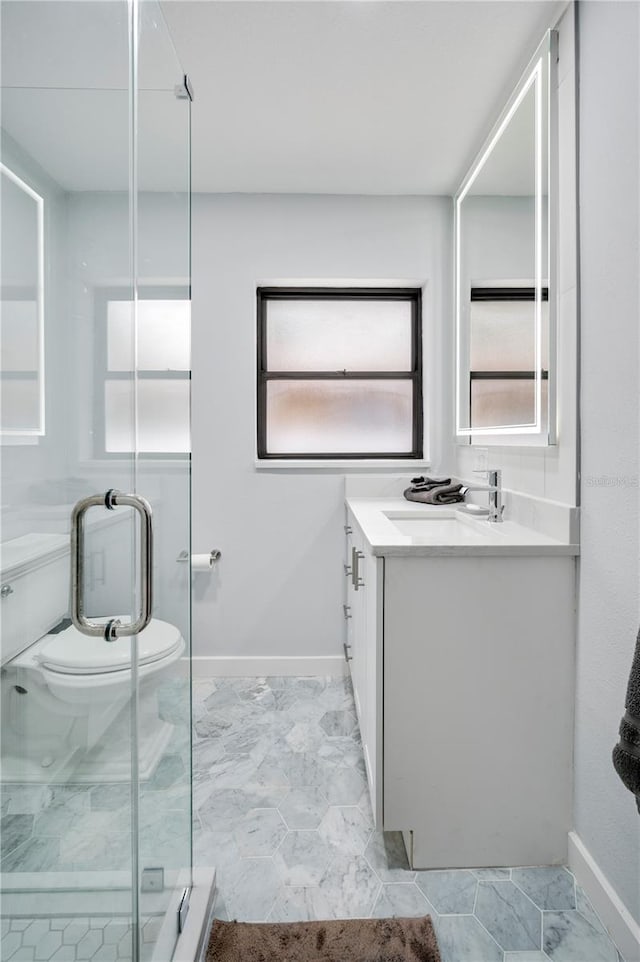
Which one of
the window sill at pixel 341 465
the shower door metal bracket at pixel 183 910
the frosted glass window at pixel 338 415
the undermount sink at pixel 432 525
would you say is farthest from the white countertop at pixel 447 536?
the shower door metal bracket at pixel 183 910

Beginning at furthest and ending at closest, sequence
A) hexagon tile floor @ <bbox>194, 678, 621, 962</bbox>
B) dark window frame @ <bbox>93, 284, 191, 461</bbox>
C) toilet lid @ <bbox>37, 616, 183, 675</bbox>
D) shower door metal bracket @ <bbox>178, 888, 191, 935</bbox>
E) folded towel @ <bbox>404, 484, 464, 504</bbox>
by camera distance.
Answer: folded towel @ <bbox>404, 484, 464, 504</bbox>, hexagon tile floor @ <bbox>194, 678, 621, 962</bbox>, shower door metal bracket @ <bbox>178, 888, 191, 935</bbox>, dark window frame @ <bbox>93, 284, 191, 461</bbox>, toilet lid @ <bbox>37, 616, 183, 675</bbox>

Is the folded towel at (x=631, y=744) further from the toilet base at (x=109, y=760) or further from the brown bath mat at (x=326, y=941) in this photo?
the toilet base at (x=109, y=760)

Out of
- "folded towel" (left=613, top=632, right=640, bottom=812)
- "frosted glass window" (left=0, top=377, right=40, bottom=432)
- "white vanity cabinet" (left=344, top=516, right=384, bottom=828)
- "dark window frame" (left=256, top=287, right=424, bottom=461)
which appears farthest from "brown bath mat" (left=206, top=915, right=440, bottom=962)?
"dark window frame" (left=256, top=287, right=424, bottom=461)

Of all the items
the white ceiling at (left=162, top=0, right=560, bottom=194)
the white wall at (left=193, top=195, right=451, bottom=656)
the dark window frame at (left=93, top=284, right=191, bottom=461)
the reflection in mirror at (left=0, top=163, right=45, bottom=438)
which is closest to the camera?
the reflection in mirror at (left=0, top=163, right=45, bottom=438)

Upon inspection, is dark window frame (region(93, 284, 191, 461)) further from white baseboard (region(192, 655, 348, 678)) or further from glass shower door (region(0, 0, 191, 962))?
white baseboard (region(192, 655, 348, 678))

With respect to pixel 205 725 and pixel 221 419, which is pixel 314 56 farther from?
pixel 205 725

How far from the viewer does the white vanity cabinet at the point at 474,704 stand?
5.08ft

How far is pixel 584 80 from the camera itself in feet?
4.93

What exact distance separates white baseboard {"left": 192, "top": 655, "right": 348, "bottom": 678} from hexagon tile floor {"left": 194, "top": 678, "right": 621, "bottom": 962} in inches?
22.5

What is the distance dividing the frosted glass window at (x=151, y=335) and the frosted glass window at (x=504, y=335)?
1.07 m

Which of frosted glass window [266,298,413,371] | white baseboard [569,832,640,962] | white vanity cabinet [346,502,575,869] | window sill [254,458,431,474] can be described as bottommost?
white baseboard [569,832,640,962]

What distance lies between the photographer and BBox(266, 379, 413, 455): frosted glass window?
3035mm

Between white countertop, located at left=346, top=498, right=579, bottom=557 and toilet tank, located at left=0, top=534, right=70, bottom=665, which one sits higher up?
toilet tank, located at left=0, top=534, right=70, bottom=665

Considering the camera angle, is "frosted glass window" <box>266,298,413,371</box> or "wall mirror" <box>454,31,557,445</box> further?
"frosted glass window" <box>266,298,413,371</box>
